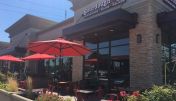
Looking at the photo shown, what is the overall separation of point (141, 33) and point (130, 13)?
111 centimetres

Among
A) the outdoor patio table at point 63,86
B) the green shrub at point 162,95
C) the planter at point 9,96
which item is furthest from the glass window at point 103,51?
the green shrub at point 162,95

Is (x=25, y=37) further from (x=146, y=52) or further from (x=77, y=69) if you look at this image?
(x=146, y=52)

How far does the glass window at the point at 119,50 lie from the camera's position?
1352cm

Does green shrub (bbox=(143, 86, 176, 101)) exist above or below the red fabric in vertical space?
below

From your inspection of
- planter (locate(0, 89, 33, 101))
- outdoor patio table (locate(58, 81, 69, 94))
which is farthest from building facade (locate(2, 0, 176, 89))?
planter (locate(0, 89, 33, 101))

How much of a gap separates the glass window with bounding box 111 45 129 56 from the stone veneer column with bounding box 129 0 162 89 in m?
0.85

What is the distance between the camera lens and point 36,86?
618 inches

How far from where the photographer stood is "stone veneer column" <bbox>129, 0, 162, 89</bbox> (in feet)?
38.5

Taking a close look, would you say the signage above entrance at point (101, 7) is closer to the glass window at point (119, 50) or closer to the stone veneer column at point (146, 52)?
the stone veneer column at point (146, 52)

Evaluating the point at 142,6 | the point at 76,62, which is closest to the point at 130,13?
the point at 142,6

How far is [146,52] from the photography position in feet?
39.0

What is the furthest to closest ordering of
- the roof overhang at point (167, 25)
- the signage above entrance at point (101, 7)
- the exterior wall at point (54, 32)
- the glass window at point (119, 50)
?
the exterior wall at point (54, 32)
the signage above entrance at point (101, 7)
the glass window at point (119, 50)
the roof overhang at point (167, 25)


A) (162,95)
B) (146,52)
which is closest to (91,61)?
(146,52)

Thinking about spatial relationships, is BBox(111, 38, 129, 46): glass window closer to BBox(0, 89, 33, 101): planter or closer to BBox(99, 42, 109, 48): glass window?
BBox(99, 42, 109, 48): glass window
